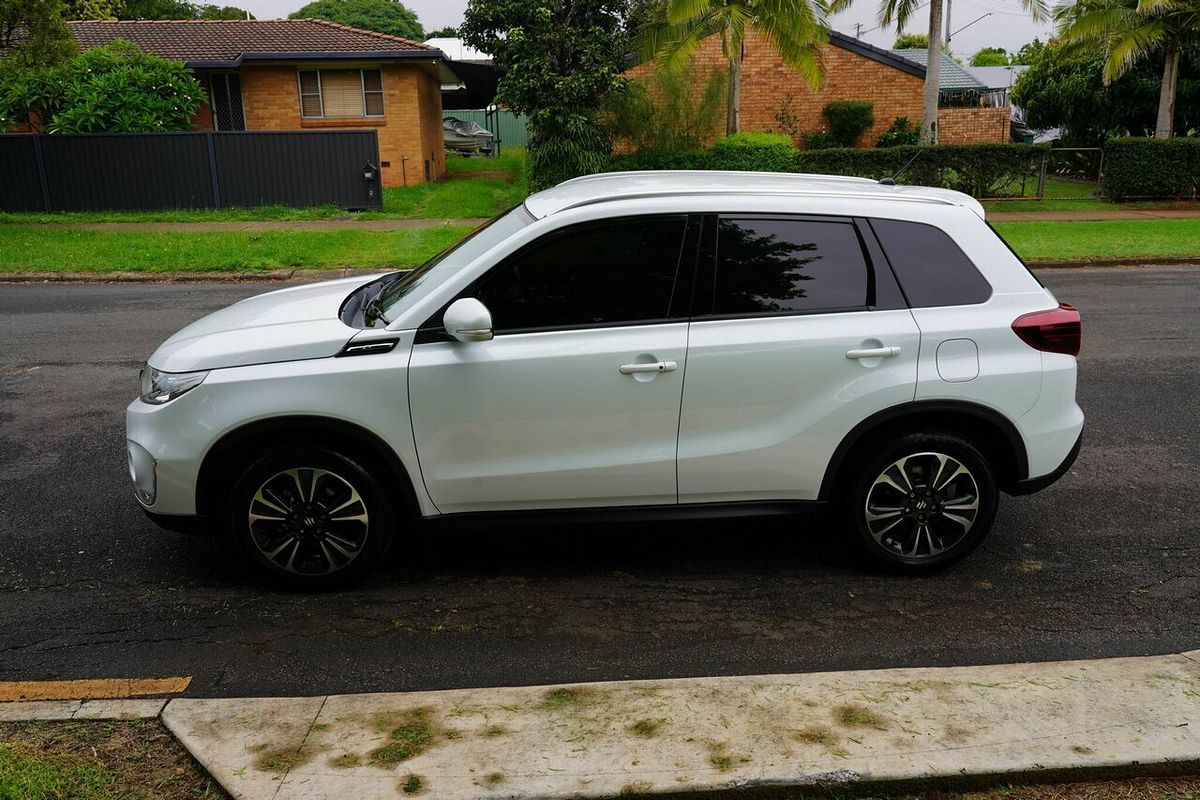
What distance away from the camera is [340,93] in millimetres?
27359

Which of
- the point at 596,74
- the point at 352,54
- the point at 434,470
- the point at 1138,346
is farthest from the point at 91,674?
the point at 352,54

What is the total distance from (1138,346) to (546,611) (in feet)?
23.8

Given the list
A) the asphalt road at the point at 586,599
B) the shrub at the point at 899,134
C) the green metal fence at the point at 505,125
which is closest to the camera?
the asphalt road at the point at 586,599

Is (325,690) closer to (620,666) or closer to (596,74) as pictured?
(620,666)

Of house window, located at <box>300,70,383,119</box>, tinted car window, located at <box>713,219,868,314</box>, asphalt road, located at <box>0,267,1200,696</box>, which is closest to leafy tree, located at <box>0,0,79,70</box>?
house window, located at <box>300,70,383,119</box>

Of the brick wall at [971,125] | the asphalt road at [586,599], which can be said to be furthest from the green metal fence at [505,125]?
the asphalt road at [586,599]

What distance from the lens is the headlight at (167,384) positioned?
14.7 ft

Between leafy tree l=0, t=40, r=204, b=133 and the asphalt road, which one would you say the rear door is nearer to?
the asphalt road

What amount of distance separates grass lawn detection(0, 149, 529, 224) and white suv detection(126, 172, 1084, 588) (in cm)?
1561

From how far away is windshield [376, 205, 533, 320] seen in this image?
4844 millimetres

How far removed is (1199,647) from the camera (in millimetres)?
4250

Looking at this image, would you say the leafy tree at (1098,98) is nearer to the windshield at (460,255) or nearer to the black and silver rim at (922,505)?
the black and silver rim at (922,505)

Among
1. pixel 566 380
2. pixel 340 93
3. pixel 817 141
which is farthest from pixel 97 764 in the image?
pixel 817 141

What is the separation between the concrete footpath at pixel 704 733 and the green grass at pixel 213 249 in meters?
11.6
